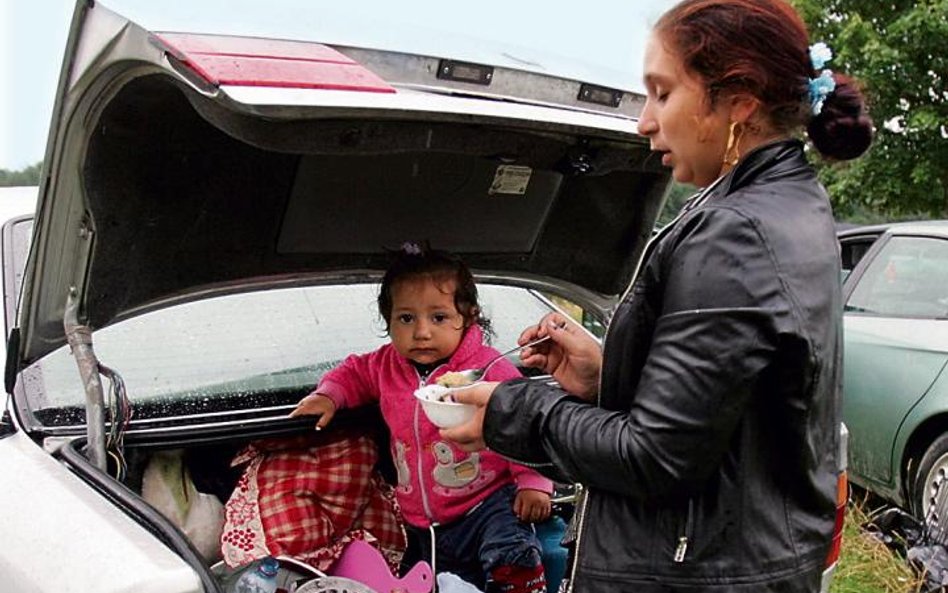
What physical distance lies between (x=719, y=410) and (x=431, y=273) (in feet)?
4.73

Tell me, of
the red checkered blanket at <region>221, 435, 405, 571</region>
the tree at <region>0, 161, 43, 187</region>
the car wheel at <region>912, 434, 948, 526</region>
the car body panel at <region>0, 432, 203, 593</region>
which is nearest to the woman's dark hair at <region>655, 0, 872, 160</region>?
the car body panel at <region>0, 432, 203, 593</region>

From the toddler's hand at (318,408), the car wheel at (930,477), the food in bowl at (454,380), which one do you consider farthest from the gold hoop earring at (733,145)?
the car wheel at (930,477)

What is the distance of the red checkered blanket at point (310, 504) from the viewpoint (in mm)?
2643

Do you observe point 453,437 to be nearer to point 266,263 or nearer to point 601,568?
point 601,568

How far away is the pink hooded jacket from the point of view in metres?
2.67

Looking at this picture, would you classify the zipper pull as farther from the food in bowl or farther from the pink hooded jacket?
the pink hooded jacket

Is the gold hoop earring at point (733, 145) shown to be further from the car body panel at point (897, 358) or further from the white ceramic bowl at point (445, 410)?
the car body panel at point (897, 358)

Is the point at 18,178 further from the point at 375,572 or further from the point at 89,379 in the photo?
the point at 375,572

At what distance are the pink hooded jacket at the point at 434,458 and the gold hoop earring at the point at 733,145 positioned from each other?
3.82 feet

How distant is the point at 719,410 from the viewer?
140 cm

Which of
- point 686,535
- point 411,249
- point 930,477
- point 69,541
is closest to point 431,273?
point 411,249

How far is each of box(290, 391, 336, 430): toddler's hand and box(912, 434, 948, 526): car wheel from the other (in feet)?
9.15

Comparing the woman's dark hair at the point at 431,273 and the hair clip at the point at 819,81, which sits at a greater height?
the hair clip at the point at 819,81

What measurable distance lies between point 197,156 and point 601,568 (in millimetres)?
1416
